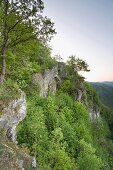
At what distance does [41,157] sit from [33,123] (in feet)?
14.5

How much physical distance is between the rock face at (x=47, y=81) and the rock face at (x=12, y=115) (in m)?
26.8

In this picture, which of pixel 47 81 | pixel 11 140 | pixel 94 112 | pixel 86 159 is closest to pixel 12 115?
pixel 11 140

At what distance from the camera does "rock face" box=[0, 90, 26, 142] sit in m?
22.2

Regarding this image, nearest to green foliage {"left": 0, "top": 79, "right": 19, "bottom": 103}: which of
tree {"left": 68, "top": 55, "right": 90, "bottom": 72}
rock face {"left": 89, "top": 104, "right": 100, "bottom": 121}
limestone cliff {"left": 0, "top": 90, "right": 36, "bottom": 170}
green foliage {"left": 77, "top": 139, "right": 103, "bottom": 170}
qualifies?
limestone cliff {"left": 0, "top": 90, "right": 36, "bottom": 170}

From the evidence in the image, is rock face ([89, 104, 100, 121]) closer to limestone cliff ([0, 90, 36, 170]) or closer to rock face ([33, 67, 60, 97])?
rock face ([33, 67, 60, 97])

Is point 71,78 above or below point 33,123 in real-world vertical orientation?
above

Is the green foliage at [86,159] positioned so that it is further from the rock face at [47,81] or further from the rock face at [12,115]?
the rock face at [12,115]

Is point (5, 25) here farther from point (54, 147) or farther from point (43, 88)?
point (43, 88)

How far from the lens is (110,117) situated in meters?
114

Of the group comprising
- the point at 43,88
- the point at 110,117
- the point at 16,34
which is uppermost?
the point at 16,34

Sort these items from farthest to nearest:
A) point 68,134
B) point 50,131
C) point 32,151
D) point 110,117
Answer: point 110,117 < point 68,134 < point 50,131 < point 32,151

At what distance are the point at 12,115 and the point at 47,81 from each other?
34847 millimetres

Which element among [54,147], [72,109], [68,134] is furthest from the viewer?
[72,109]

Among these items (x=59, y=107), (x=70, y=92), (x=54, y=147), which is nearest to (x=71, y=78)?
(x=70, y=92)
